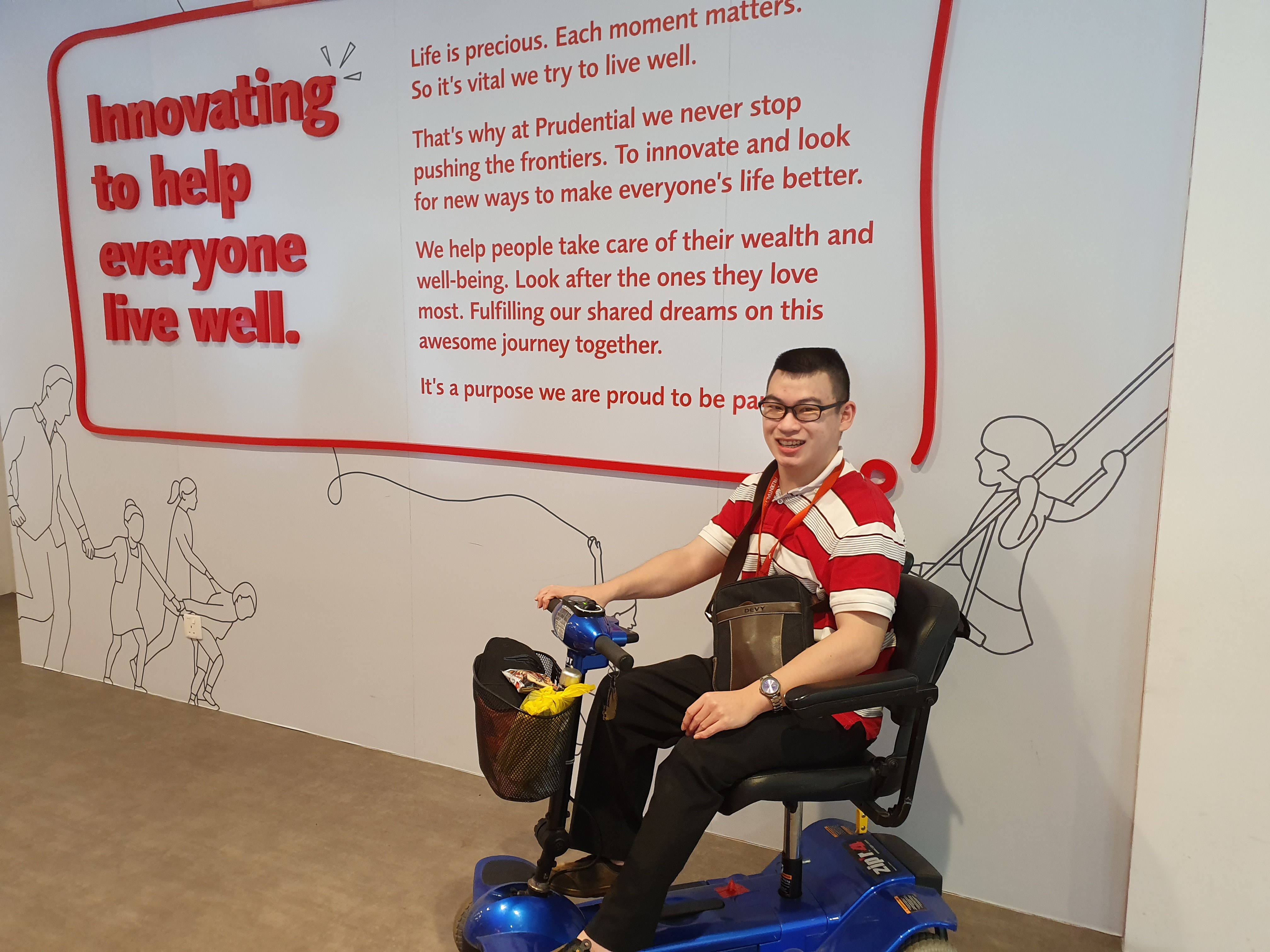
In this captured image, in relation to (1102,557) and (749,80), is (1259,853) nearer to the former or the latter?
(1102,557)

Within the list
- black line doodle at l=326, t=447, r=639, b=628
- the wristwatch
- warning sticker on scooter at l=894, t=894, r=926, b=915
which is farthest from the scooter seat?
black line doodle at l=326, t=447, r=639, b=628

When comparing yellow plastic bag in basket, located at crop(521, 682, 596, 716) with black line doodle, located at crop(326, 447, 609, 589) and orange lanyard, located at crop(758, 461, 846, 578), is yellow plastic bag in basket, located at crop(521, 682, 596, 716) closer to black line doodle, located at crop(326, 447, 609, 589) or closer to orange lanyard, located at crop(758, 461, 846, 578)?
orange lanyard, located at crop(758, 461, 846, 578)

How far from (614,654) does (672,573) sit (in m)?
0.55

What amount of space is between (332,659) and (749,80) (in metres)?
2.44

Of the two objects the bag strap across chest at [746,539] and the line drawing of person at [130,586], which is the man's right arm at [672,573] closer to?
the bag strap across chest at [746,539]

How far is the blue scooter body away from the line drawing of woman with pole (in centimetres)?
68

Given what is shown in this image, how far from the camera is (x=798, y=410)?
6.18ft

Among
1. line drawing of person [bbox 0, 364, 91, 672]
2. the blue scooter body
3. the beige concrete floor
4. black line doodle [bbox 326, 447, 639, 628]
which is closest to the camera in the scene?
the blue scooter body

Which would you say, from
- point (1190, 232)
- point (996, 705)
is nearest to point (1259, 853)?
point (996, 705)

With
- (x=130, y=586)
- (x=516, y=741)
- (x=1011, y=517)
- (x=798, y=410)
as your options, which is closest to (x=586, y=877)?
(x=516, y=741)

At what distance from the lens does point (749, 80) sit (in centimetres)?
233

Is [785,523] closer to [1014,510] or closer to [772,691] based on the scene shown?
[772,691]

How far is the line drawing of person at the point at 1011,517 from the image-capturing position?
2.18m

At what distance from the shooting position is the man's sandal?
6.33 feet
